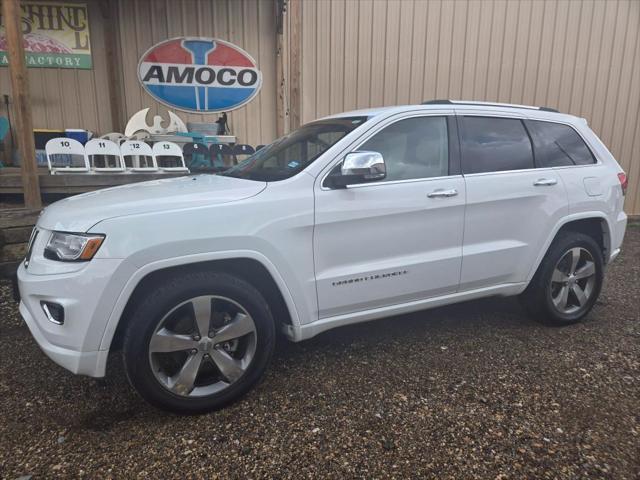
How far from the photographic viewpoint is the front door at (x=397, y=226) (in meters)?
2.88

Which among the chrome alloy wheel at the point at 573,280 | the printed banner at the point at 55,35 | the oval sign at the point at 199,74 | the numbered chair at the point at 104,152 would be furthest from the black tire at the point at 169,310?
the printed banner at the point at 55,35

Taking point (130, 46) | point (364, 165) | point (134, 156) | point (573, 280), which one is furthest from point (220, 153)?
point (573, 280)

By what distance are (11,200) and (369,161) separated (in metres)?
5.40

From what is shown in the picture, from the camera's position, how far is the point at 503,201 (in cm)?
343

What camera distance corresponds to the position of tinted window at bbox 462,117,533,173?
135 inches

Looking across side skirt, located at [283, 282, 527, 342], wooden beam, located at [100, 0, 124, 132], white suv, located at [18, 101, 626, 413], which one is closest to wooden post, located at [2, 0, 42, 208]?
wooden beam, located at [100, 0, 124, 132]

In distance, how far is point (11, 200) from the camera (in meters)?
6.02

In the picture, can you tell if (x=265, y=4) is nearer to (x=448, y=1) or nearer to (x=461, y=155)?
(x=448, y=1)

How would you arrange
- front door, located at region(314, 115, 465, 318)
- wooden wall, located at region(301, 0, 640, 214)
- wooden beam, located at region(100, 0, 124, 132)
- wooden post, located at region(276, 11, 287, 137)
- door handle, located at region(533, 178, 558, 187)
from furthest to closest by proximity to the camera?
1. wooden wall, located at region(301, 0, 640, 214)
2. wooden post, located at region(276, 11, 287, 137)
3. wooden beam, located at region(100, 0, 124, 132)
4. door handle, located at region(533, 178, 558, 187)
5. front door, located at region(314, 115, 465, 318)

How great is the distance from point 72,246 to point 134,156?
4174mm

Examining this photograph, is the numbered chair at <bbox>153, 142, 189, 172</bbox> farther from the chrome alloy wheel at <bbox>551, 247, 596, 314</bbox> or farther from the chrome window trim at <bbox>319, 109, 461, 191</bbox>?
the chrome alloy wheel at <bbox>551, 247, 596, 314</bbox>

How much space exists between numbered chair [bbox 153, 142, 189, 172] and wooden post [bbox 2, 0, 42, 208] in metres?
1.42

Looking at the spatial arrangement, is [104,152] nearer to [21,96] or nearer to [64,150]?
[64,150]

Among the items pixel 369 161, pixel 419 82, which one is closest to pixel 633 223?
pixel 419 82
